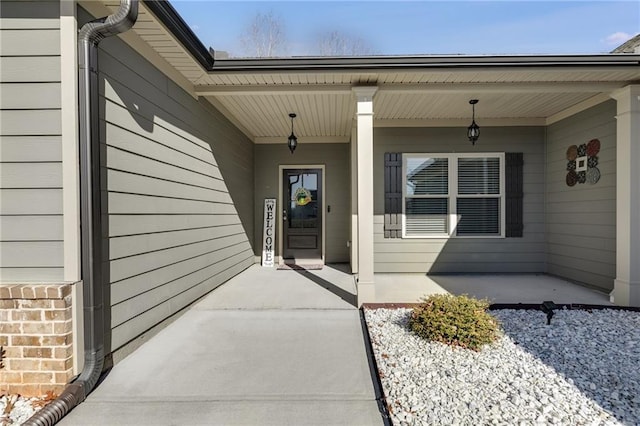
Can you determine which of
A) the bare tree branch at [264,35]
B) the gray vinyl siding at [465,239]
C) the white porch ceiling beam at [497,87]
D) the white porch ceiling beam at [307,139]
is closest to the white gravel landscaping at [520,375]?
the gray vinyl siding at [465,239]

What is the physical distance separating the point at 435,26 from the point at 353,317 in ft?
28.0

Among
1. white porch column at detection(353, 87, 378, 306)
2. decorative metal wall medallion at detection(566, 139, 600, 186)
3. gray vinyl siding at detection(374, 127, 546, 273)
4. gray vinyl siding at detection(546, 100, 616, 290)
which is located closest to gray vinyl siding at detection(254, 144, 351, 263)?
gray vinyl siding at detection(374, 127, 546, 273)

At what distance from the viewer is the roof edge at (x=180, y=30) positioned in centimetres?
226

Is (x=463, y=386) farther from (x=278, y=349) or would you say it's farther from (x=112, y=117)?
(x=112, y=117)

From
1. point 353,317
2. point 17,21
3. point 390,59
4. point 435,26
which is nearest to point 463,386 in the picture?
point 353,317

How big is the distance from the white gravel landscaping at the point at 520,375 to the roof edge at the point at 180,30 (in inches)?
119

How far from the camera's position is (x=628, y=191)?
345cm

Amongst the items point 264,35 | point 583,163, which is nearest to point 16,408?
point 583,163

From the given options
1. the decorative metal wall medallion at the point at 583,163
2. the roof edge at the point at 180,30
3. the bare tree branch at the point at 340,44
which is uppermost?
the bare tree branch at the point at 340,44

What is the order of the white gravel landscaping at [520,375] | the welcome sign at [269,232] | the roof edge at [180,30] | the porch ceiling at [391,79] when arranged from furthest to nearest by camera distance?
1. the welcome sign at [269,232]
2. the porch ceiling at [391,79]
3. the roof edge at [180,30]
4. the white gravel landscaping at [520,375]

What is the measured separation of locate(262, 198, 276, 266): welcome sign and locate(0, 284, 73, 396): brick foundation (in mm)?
4122

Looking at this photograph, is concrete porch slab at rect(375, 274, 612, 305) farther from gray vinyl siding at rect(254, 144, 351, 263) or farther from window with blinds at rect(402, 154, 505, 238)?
gray vinyl siding at rect(254, 144, 351, 263)

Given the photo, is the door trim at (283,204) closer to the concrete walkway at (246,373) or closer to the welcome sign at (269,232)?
the welcome sign at (269,232)

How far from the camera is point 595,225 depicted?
4129 millimetres
